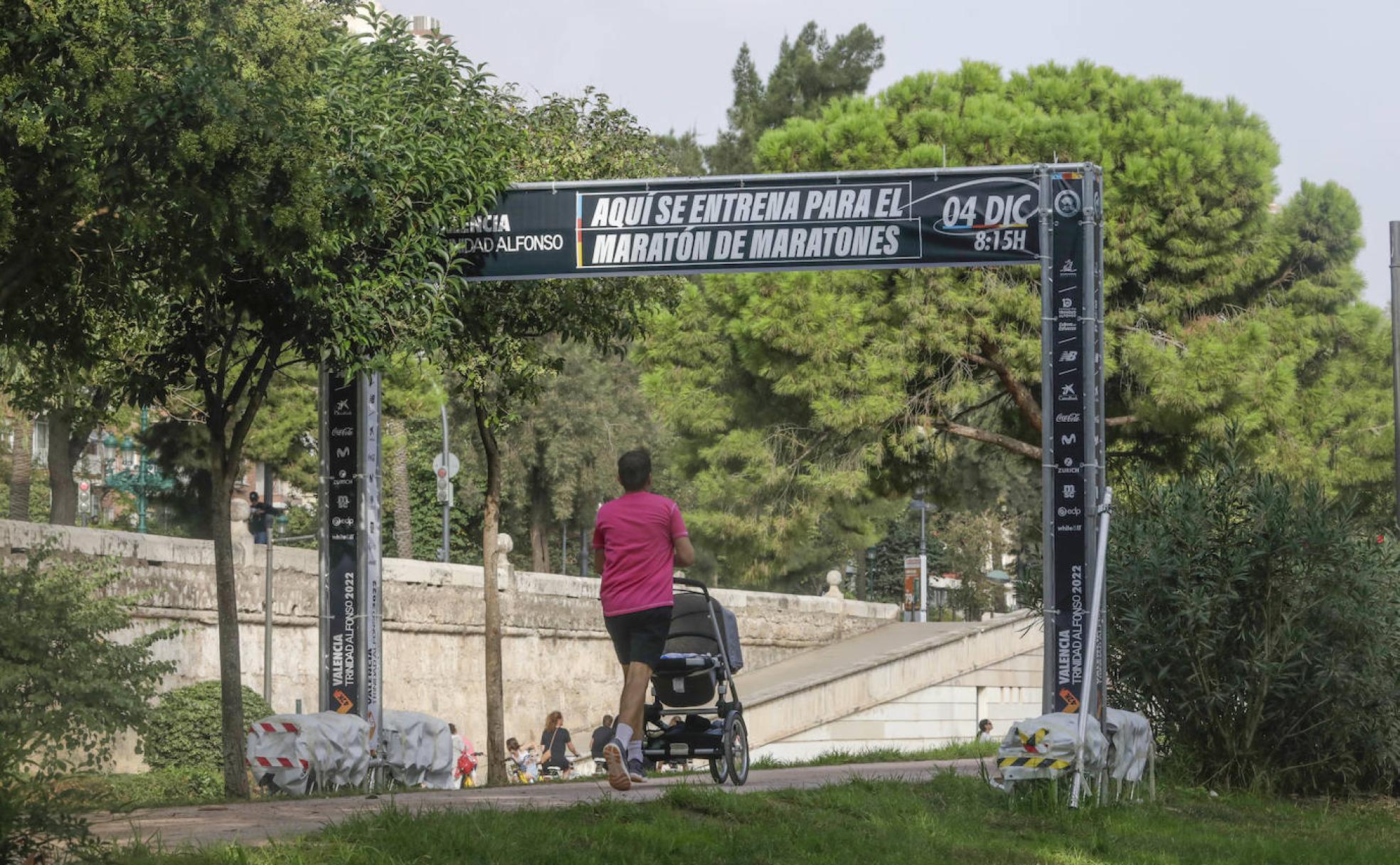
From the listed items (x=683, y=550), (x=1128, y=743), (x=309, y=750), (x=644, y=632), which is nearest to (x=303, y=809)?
(x=644, y=632)

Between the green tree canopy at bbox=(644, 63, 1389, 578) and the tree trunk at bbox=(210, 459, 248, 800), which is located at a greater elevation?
the green tree canopy at bbox=(644, 63, 1389, 578)

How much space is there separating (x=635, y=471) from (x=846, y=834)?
2.21 m

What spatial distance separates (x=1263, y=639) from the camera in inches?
481

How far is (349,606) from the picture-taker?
1375 cm

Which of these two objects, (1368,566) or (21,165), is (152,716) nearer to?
(21,165)

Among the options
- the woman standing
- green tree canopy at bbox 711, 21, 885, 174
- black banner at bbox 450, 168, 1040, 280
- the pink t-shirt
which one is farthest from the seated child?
green tree canopy at bbox 711, 21, 885, 174

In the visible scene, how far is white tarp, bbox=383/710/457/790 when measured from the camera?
13.1m

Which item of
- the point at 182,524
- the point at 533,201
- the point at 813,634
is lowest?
the point at 813,634

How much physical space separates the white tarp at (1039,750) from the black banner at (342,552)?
5.51 m

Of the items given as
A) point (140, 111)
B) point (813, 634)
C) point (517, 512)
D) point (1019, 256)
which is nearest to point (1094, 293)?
point (1019, 256)

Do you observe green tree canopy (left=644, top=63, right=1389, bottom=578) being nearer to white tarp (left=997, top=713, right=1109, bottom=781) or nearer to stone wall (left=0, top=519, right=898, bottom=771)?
stone wall (left=0, top=519, right=898, bottom=771)

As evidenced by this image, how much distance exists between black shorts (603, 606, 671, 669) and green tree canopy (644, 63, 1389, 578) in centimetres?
1888

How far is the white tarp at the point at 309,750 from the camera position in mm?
11289

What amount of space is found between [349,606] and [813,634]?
93.3 feet
